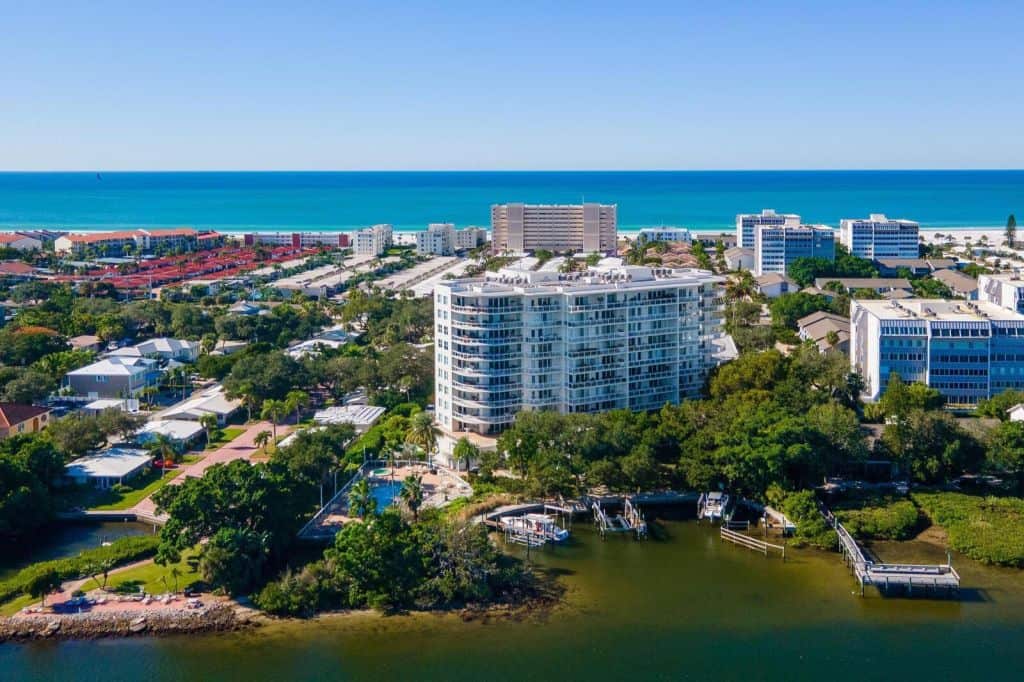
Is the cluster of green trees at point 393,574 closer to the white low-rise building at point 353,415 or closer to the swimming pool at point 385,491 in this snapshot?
the swimming pool at point 385,491

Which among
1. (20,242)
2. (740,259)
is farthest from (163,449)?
(20,242)

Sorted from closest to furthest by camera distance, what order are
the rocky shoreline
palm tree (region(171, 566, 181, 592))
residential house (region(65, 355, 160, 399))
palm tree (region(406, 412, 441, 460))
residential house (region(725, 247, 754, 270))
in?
the rocky shoreline < palm tree (region(171, 566, 181, 592)) < palm tree (region(406, 412, 441, 460)) < residential house (region(65, 355, 160, 399)) < residential house (region(725, 247, 754, 270))

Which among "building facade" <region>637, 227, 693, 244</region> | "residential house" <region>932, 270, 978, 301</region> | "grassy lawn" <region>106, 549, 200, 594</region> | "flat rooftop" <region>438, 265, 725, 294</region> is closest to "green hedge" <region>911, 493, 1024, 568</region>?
"flat rooftop" <region>438, 265, 725, 294</region>

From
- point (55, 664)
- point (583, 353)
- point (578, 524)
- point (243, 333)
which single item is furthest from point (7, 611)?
point (243, 333)

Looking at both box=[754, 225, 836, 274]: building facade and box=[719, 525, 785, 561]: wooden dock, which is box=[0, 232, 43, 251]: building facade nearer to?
box=[754, 225, 836, 274]: building facade

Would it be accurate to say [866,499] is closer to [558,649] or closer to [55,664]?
[558,649]
